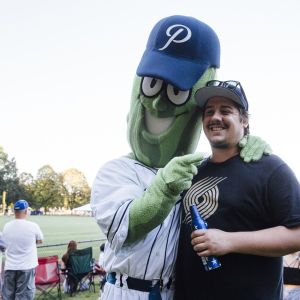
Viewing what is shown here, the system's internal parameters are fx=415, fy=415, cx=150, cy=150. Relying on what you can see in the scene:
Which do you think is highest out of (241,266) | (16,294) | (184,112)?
(184,112)

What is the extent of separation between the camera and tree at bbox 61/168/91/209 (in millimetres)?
79688

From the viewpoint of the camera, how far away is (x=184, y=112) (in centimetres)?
269

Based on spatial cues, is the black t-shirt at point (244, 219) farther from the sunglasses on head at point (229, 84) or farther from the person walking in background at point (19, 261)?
the person walking in background at point (19, 261)

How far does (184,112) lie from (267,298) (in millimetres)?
1211

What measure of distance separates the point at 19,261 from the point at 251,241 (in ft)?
16.9

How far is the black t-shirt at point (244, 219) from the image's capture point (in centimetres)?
222

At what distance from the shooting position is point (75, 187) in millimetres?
81875

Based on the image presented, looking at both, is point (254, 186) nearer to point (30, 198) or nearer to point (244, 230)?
point (244, 230)

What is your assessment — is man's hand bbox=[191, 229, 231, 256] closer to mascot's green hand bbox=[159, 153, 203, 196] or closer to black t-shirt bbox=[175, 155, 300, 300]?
black t-shirt bbox=[175, 155, 300, 300]

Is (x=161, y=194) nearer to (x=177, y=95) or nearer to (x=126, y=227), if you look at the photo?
(x=126, y=227)

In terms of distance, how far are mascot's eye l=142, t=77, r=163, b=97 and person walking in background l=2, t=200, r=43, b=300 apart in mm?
4592

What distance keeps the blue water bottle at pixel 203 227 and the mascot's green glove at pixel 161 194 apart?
14cm

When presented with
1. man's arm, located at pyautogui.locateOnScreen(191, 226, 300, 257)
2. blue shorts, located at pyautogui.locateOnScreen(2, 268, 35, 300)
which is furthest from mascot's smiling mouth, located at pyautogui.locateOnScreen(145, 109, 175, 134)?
blue shorts, located at pyautogui.locateOnScreen(2, 268, 35, 300)

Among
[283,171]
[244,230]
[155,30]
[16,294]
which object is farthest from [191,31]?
[16,294]
